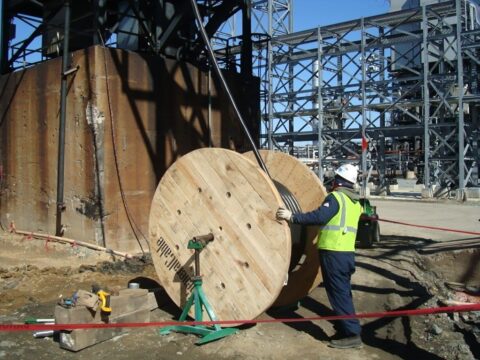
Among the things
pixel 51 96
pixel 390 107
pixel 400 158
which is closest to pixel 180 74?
pixel 51 96

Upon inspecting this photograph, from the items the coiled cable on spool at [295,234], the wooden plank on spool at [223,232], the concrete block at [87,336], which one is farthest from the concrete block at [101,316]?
the coiled cable on spool at [295,234]

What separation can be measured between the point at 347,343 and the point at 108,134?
5.40 m

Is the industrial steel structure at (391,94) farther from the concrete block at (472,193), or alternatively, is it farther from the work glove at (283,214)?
the work glove at (283,214)

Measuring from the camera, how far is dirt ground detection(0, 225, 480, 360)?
182 inches

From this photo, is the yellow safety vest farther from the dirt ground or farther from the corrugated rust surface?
the corrugated rust surface

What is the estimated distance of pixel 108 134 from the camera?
8.29 m

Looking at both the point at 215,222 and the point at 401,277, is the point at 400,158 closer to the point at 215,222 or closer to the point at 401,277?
the point at 401,277

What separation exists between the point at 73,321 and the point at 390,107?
22481 mm

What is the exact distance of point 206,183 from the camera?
16.9ft

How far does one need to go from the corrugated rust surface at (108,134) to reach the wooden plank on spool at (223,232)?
9.99 feet

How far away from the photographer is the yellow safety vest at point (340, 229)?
15.7ft

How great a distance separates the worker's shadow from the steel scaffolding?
17.4 meters

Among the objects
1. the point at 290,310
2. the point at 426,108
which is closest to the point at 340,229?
the point at 290,310

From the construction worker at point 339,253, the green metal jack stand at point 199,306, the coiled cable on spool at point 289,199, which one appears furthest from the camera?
the coiled cable on spool at point 289,199
